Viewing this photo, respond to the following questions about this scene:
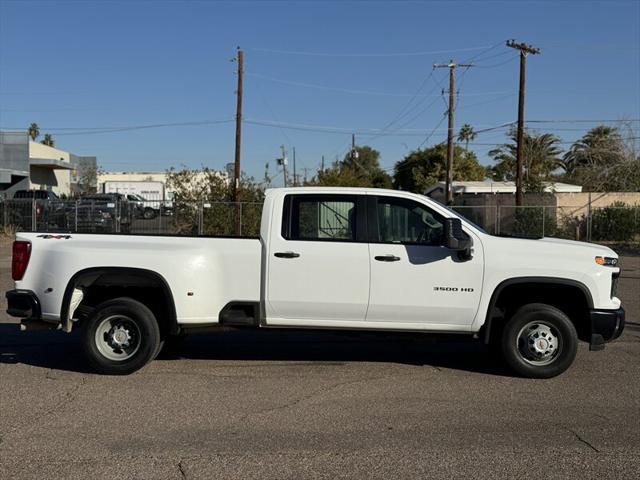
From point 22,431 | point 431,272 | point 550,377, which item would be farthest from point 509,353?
point 22,431

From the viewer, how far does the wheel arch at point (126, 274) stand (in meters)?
6.76

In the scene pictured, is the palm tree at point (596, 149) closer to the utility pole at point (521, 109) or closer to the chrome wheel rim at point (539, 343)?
the utility pole at point (521, 109)

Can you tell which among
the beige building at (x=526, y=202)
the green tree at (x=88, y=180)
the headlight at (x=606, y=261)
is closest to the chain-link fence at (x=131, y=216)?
the beige building at (x=526, y=202)

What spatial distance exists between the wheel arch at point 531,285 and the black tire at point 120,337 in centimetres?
341

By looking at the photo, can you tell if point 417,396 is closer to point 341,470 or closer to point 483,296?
point 483,296

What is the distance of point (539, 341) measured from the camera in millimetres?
6820

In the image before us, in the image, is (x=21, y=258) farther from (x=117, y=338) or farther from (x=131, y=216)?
(x=131, y=216)

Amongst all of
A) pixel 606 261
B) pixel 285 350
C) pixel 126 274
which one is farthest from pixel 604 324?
pixel 126 274

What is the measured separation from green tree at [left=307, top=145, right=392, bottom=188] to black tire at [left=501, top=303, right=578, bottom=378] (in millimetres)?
31549

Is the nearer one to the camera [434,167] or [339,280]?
[339,280]

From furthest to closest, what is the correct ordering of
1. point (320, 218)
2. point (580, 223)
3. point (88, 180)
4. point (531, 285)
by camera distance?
1. point (88, 180)
2. point (580, 223)
3. point (320, 218)
4. point (531, 285)

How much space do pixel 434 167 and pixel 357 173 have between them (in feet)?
26.0

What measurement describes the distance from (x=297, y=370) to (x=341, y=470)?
9.10 feet

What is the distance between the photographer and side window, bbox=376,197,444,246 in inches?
267
